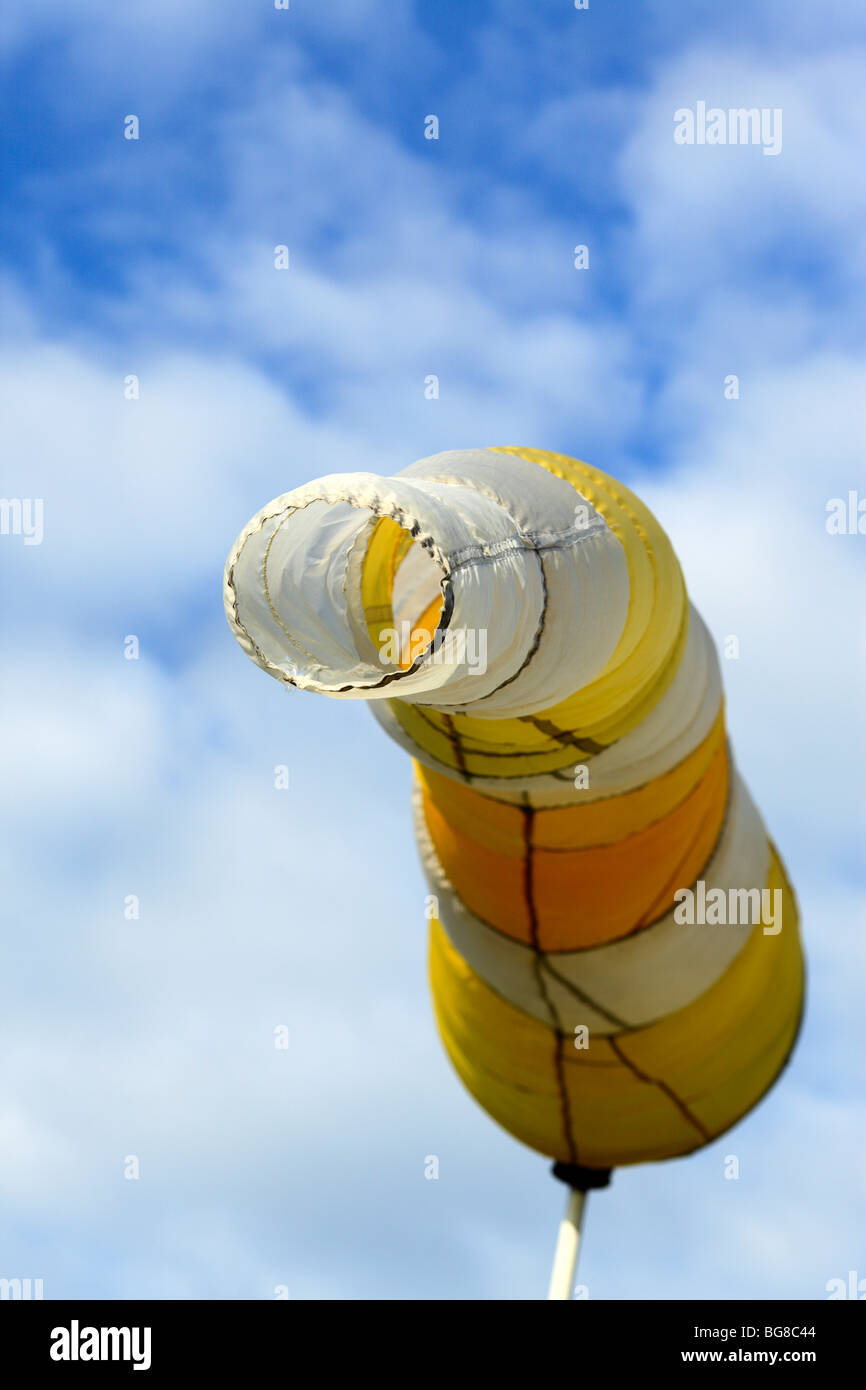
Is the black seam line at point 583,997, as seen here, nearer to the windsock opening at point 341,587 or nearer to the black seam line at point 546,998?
the black seam line at point 546,998

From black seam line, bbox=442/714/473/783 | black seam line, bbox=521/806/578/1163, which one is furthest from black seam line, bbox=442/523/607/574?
black seam line, bbox=521/806/578/1163

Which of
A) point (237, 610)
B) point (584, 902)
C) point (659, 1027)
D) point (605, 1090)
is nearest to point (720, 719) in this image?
point (584, 902)

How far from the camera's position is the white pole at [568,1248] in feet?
25.3

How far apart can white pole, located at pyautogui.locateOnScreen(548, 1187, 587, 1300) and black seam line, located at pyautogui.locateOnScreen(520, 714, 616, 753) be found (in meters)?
3.24

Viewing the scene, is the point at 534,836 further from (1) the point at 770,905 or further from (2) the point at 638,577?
(1) the point at 770,905

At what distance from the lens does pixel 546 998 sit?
717cm

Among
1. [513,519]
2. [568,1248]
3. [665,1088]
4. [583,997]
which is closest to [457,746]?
[513,519]

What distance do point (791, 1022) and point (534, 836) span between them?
259cm

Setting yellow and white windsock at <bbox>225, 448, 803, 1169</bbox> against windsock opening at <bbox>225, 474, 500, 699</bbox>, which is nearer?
windsock opening at <bbox>225, 474, 500, 699</bbox>

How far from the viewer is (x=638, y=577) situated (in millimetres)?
5477

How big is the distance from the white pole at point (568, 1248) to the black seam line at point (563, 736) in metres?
3.24

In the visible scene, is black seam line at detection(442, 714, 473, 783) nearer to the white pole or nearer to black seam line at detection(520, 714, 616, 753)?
black seam line at detection(520, 714, 616, 753)

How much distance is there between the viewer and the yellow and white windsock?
4559mm

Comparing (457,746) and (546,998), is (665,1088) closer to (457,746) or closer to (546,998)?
(546,998)
